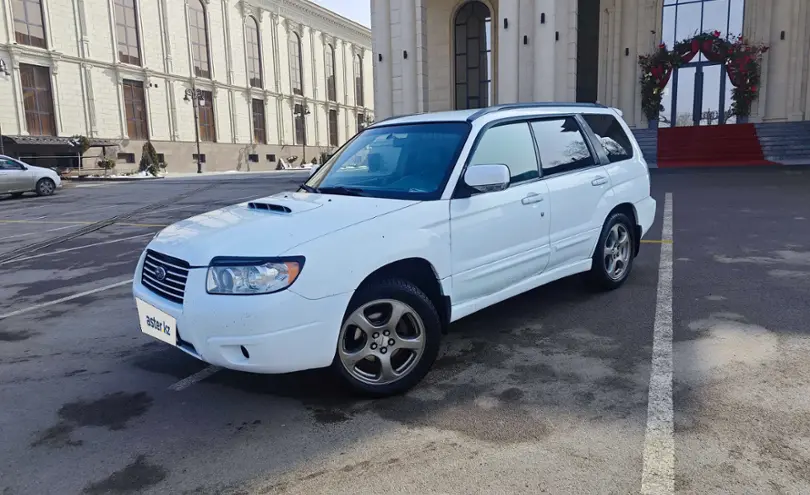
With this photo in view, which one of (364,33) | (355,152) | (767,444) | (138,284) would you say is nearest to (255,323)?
(138,284)

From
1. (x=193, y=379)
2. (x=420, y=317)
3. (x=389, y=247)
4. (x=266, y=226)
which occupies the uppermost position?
(x=266, y=226)

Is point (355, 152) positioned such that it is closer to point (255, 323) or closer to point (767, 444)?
point (255, 323)

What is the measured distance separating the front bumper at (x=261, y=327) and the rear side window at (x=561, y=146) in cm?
240

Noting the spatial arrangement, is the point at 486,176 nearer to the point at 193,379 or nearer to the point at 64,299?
the point at 193,379

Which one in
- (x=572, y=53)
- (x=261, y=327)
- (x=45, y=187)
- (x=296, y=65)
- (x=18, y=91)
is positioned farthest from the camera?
(x=296, y=65)

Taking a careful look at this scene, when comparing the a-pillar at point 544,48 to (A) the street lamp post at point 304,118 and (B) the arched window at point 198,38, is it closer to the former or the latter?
(B) the arched window at point 198,38

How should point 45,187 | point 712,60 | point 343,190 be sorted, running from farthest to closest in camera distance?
point 712,60
point 45,187
point 343,190

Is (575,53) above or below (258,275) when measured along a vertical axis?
above

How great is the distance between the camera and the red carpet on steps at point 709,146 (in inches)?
834

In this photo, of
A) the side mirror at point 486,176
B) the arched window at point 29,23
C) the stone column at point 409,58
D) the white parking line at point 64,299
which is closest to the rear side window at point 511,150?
the side mirror at point 486,176

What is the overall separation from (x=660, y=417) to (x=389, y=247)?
178 cm

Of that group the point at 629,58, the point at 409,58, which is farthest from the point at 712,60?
the point at 409,58

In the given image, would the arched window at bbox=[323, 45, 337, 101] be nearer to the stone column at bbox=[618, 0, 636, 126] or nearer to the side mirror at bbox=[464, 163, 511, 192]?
the stone column at bbox=[618, 0, 636, 126]

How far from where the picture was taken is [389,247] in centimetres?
350
